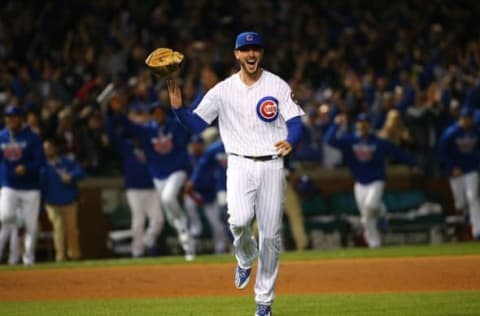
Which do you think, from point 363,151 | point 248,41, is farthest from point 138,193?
point 248,41

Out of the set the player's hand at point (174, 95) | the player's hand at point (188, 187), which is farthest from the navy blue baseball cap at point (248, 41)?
the player's hand at point (188, 187)

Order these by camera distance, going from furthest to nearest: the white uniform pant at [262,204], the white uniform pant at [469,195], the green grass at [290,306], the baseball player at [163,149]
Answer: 1. the white uniform pant at [469,195]
2. the baseball player at [163,149]
3. the green grass at [290,306]
4. the white uniform pant at [262,204]

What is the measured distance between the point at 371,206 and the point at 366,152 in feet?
2.88

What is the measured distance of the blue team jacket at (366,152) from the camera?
18.8 metres

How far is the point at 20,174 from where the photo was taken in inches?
656

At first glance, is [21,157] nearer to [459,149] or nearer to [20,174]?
[20,174]

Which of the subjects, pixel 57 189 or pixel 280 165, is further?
pixel 57 189

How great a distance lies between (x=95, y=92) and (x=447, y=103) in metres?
6.42

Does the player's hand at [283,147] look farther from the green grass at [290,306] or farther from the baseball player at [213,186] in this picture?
the baseball player at [213,186]

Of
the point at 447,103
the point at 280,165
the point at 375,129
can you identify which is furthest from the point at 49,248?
the point at 280,165

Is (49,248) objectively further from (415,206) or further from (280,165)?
(280,165)

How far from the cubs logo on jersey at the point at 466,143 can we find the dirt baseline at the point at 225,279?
5040 mm

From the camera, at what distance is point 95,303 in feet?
37.9

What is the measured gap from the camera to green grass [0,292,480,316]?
32.6 feet
